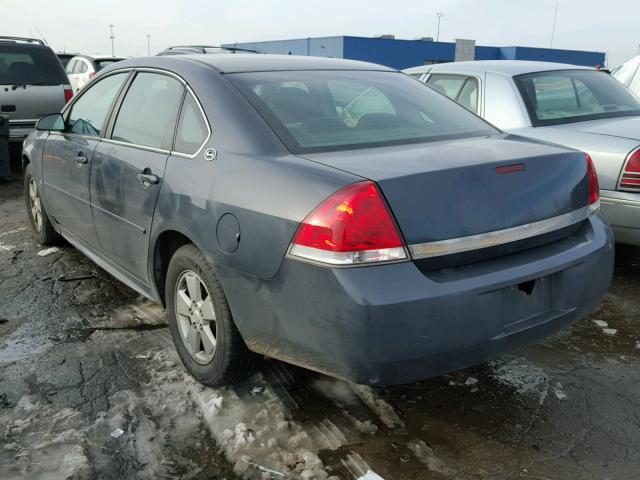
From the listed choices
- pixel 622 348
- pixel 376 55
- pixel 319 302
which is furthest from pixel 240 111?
pixel 376 55

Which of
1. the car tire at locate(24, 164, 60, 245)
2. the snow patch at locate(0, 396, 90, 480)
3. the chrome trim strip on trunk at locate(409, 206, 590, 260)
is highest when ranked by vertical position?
the chrome trim strip on trunk at locate(409, 206, 590, 260)

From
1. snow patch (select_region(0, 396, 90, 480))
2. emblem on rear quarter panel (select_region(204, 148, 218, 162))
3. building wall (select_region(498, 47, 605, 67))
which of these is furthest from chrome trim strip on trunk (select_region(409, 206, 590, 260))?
building wall (select_region(498, 47, 605, 67))

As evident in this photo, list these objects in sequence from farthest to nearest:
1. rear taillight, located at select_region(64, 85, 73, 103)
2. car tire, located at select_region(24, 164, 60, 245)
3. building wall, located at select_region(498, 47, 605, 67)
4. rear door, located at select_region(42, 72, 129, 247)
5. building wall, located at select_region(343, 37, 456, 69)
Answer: building wall, located at select_region(498, 47, 605, 67) → building wall, located at select_region(343, 37, 456, 69) → rear taillight, located at select_region(64, 85, 73, 103) → car tire, located at select_region(24, 164, 60, 245) → rear door, located at select_region(42, 72, 129, 247)

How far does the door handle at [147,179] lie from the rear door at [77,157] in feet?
2.59

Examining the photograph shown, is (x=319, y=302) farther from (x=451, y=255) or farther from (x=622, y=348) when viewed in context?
(x=622, y=348)

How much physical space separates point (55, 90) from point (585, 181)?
8516 millimetres

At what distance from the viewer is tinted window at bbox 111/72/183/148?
3215 mm

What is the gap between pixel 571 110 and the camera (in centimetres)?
511

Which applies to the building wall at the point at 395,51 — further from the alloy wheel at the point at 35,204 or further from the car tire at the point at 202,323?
the car tire at the point at 202,323

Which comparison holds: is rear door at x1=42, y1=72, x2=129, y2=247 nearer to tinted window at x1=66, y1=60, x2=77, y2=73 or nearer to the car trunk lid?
the car trunk lid

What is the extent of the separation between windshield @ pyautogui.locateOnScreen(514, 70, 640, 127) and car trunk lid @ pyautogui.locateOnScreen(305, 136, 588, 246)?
7.72 feet

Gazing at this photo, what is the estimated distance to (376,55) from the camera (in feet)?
135

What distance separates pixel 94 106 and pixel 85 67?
12.1 metres

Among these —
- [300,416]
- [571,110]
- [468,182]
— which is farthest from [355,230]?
[571,110]
